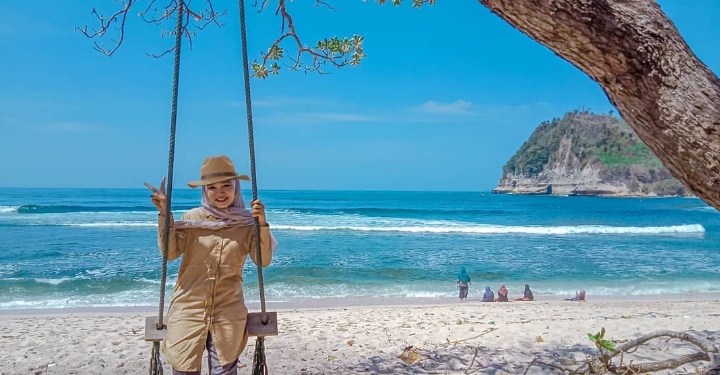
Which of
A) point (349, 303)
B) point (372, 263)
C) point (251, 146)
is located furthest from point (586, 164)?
point (251, 146)

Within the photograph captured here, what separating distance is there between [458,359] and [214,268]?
111 inches

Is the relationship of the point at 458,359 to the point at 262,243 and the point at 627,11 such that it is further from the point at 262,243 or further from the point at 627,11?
the point at 627,11

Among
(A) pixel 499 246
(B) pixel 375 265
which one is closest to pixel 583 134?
(A) pixel 499 246

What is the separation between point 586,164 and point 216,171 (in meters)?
90.5

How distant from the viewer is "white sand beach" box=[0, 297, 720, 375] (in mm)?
4559

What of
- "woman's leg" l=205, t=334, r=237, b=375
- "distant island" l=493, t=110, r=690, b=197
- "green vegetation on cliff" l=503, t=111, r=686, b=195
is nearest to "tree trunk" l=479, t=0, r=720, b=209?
"woman's leg" l=205, t=334, r=237, b=375

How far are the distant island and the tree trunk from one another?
83988 millimetres

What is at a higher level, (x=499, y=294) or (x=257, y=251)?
(x=257, y=251)

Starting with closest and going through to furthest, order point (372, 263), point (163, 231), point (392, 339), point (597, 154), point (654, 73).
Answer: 1. point (654, 73)
2. point (163, 231)
3. point (392, 339)
4. point (372, 263)
5. point (597, 154)

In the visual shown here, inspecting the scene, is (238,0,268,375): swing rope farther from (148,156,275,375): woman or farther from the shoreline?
the shoreline

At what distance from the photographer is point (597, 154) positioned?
3354 inches

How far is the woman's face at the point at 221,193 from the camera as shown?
2512 mm

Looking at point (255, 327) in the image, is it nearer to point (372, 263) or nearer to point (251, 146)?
point (251, 146)

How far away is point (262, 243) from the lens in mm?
2545
